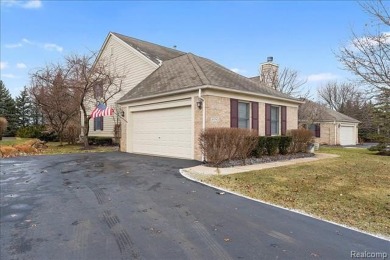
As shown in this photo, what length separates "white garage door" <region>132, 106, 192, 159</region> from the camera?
41.5 feet

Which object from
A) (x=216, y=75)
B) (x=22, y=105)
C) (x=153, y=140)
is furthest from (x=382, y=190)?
(x=22, y=105)

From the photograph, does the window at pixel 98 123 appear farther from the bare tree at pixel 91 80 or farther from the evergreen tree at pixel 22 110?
the evergreen tree at pixel 22 110

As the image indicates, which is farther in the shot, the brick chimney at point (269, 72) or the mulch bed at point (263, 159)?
the brick chimney at point (269, 72)

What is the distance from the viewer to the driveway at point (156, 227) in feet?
11.5

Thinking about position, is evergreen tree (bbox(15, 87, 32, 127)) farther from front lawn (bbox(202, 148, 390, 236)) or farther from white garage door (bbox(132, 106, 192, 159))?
front lawn (bbox(202, 148, 390, 236))

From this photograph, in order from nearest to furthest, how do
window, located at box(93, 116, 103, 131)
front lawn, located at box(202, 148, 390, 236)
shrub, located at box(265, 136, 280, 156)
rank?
front lawn, located at box(202, 148, 390, 236)
shrub, located at box(265, 136, 280, 156)
window, located at box(93, 116, 103, 131)

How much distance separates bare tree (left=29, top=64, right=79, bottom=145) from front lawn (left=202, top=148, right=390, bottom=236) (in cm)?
1563

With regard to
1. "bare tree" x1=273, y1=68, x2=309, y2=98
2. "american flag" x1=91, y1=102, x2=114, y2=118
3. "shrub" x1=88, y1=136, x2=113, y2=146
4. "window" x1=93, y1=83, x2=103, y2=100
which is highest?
"bare tree" x1=273, y1=68, x2=309, y2=98

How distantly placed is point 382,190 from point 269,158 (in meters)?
5.18

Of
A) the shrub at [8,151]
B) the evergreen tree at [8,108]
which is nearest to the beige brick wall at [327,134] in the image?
the shrub at [8,151]

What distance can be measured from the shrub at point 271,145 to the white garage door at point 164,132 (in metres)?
3.35

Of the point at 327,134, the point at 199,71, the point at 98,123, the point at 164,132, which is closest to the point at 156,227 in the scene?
the point at 164,132

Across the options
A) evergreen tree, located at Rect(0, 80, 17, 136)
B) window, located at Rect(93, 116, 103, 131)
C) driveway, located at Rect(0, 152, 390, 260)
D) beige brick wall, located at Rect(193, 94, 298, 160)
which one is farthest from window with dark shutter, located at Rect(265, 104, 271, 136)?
evergreen tree, located at Rect(0, 80, 17, 136)

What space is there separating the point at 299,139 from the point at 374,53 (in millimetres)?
7822
